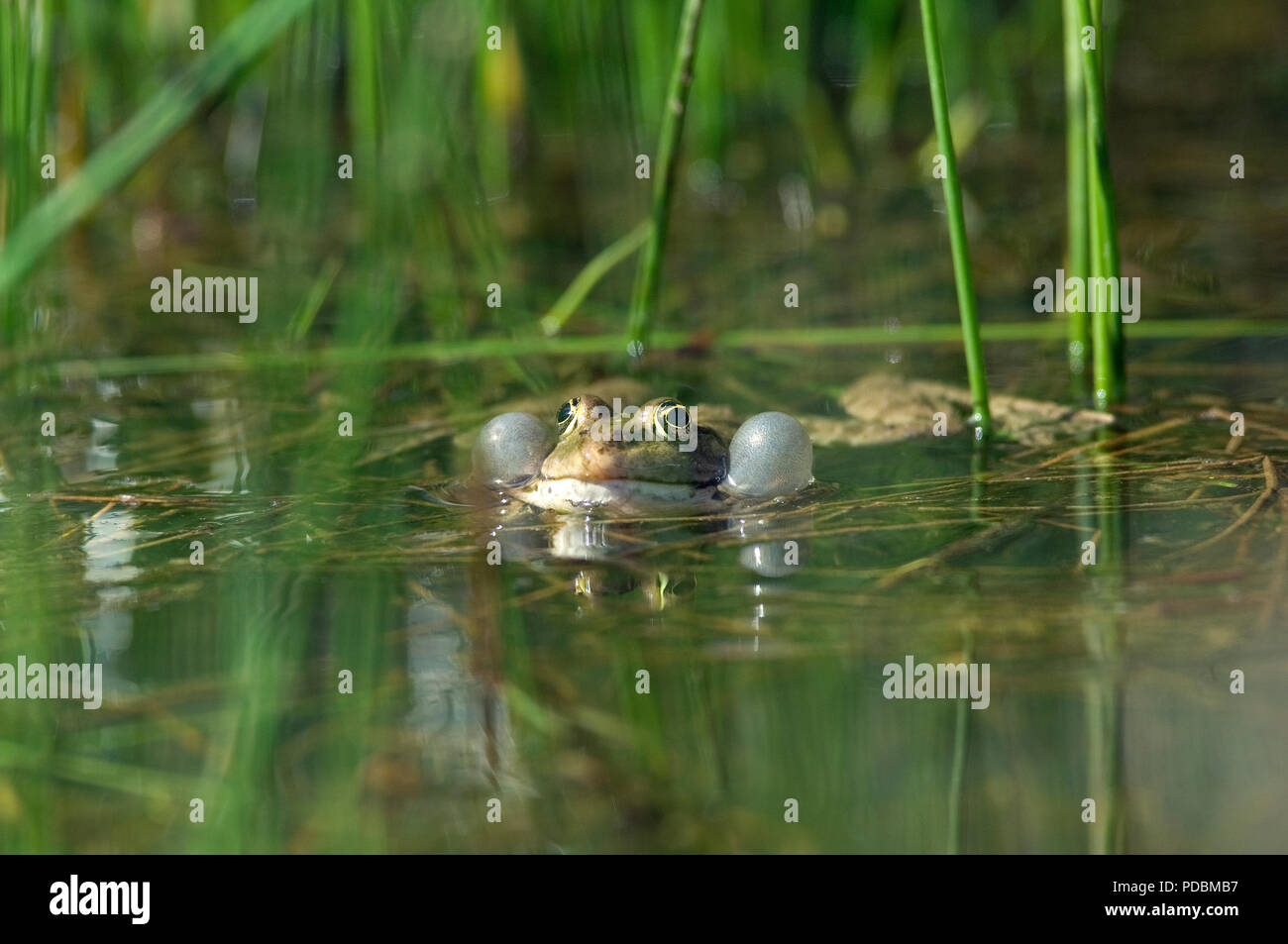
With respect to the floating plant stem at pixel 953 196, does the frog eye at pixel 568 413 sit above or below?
below

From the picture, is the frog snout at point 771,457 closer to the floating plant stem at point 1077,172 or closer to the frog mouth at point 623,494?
the frog mouth at point 623,494

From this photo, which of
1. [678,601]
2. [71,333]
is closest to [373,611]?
[678,601]

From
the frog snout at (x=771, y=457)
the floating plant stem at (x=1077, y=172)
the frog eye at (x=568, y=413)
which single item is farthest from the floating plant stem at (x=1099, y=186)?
the frog eye at (x=568, y=413)

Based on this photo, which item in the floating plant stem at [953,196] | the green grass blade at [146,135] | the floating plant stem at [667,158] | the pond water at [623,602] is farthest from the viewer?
the floating plant stem at [667,158]

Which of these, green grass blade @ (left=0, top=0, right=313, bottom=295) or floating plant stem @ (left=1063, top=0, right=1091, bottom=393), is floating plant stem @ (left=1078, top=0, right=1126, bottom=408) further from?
green grass blade @ (left=0, top=0, right=313, bottom=295)

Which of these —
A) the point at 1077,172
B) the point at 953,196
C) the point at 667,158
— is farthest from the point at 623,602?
the point at 1077,172

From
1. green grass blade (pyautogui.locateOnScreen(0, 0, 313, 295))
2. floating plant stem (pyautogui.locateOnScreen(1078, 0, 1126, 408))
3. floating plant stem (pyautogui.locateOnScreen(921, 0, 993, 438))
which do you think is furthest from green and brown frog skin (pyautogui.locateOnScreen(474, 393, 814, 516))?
green grass blade (pyautogui.locateOnScreen(0, 0, 313, 295))

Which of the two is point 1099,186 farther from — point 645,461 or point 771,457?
point 645,461
